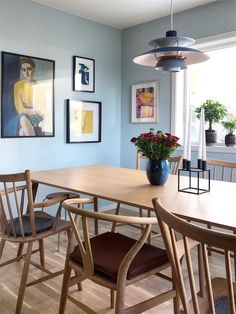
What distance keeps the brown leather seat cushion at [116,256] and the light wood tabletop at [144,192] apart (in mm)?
234

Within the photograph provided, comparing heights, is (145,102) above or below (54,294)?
above

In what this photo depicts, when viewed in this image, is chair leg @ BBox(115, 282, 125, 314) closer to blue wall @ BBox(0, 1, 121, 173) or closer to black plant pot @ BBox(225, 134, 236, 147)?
blue wall @ BBox(0, 1, 121, 173)

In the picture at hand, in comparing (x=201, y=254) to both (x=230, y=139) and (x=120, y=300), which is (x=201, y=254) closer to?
(x=120, y=300)

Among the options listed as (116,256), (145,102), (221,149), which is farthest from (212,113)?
(116,256)

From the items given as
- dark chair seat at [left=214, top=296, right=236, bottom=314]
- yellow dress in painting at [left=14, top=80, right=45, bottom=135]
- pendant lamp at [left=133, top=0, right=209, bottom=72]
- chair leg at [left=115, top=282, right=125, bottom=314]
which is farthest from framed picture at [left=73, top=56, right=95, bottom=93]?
dark chair seat at [left=214, top=296, right=236, bottom=314]

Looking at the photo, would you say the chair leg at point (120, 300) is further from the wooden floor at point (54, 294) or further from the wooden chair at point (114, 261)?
the wooden floor at point (54, 294)

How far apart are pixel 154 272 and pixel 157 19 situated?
130 inches

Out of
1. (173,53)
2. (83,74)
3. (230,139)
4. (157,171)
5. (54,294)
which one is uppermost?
(83,74)

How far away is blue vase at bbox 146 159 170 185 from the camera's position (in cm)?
215

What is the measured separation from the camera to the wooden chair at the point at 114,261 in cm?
136

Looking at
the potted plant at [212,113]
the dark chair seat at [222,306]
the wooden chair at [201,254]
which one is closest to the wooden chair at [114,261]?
the wooden chair at [201,254]

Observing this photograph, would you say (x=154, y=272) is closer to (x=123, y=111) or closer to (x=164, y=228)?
(x=164, y=228)

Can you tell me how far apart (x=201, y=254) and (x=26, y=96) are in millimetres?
2857

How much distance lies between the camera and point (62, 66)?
3754mm
